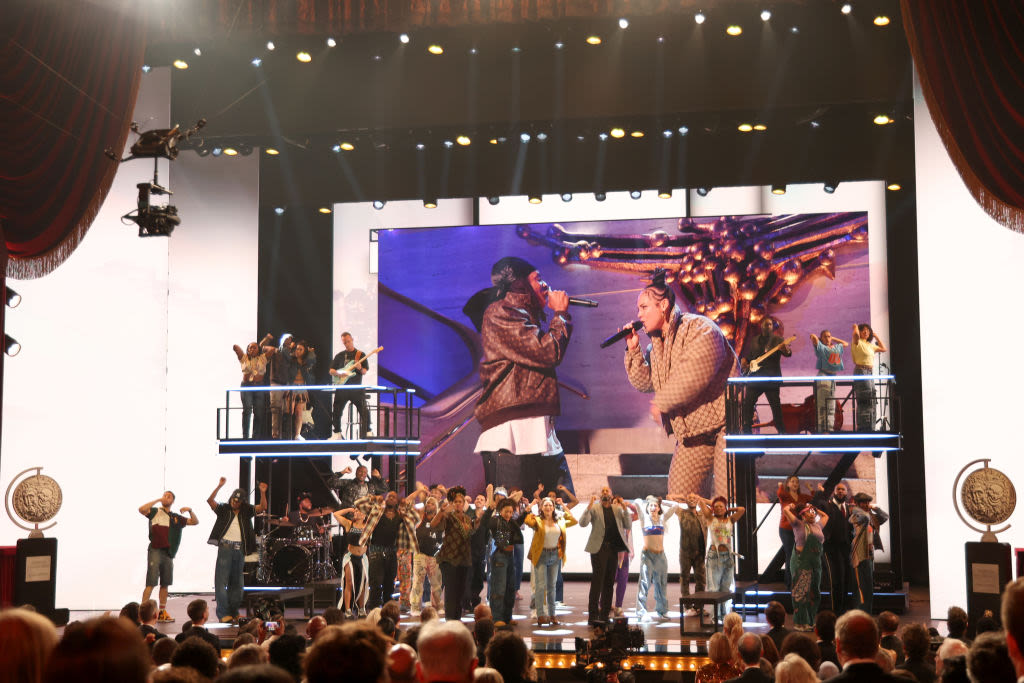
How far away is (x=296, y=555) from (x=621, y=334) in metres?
7.08

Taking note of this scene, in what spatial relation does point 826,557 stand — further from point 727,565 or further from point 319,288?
point 319,288

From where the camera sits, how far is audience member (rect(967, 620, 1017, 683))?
12.4 ft

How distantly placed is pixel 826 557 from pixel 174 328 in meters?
11.2

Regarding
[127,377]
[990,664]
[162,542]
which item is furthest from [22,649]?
[127,377]

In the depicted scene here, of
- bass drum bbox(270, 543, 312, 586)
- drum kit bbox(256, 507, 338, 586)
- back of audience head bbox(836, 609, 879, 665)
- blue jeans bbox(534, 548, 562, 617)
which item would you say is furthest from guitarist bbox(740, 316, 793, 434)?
back of audience head bbox(836, 609, 879, 665)

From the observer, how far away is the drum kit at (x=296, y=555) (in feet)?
49.8

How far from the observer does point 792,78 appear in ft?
49.6

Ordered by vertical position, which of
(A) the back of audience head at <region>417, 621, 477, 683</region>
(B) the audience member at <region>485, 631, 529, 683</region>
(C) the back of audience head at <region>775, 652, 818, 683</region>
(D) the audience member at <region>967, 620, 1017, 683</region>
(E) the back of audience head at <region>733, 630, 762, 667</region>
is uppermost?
(A) the back of audience head at <region>417, 621, 477, 683</region>

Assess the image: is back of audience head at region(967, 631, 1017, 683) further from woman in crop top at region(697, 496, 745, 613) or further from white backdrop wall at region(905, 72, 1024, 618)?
white backdrop wall at region(905, 72, 1024, 618)

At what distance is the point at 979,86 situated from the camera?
1027cm

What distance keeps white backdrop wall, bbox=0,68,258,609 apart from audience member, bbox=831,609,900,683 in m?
13.6

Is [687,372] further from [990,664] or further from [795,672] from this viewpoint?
[990,664]

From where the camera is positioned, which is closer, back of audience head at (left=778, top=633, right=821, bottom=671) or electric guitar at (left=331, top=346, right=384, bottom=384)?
back of audience head at (left=778, top=633, right=821, bottom=671)

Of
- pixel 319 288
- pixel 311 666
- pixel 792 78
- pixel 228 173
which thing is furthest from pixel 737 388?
pixel 311 666
